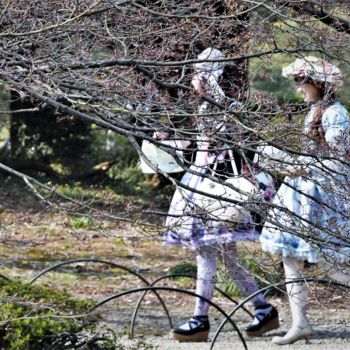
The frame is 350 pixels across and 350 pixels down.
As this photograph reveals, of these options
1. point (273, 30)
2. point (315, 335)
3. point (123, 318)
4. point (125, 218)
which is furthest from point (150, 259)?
point (125, 218)

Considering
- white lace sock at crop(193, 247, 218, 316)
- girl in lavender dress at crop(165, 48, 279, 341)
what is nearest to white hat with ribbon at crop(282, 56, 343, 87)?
girl in lavender dress at crop(165, 48, 279, 341)

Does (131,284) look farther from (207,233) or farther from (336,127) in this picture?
(336,127)

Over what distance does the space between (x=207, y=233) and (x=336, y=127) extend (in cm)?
83

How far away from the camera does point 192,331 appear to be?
716 centimetres

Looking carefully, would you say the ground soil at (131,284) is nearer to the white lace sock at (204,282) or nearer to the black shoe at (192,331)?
the black shoe at (192,331)

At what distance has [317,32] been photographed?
499 centimetres

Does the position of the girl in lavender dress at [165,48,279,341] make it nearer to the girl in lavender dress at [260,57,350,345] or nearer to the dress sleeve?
the girl in lavender dress at [260,57,350,345]

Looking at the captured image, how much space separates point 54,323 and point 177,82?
1228mm

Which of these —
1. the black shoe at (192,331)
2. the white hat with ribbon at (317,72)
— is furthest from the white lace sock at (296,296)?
the white hat with ribbon at (317,72)

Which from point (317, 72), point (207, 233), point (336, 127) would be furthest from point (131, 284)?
point (317, 72)

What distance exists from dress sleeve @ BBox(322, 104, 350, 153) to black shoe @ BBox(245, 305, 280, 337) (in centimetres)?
159

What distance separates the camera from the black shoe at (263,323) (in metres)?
7.27

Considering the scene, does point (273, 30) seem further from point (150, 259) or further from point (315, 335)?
point (150, 259)

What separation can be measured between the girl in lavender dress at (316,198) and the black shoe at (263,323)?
0.67 ft
